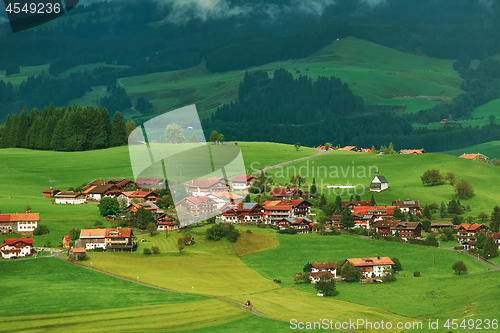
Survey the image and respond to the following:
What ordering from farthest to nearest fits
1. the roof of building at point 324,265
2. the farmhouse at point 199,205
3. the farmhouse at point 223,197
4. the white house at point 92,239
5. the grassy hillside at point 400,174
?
the grassy hillside at point 400,174 < the farmhouse at point 223,197 < the farmhouse at point 199,205 < the white house at point 92,239 < the roof of building at point 324,265

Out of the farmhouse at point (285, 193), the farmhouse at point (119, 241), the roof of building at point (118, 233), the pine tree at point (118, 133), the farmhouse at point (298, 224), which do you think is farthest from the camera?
the pine tree at point (118, 133)

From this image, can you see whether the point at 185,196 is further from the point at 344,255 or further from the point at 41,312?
the point at 41,312

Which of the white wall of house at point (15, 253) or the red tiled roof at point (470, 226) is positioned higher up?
the white wall of house at point (15, 253)

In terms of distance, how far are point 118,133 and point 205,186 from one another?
A: 160 ft

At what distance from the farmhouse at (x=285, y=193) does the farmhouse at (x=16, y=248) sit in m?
40.7

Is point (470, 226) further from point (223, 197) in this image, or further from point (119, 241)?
point (119, 241)

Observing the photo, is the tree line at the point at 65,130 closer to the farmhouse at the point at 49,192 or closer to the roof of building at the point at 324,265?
the farmhouse at the point at 49,192

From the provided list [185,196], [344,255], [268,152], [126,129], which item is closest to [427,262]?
[344,255]

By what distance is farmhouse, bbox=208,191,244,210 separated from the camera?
10031 cm

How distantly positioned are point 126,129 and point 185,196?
2288 inches

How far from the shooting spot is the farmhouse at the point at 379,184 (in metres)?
116

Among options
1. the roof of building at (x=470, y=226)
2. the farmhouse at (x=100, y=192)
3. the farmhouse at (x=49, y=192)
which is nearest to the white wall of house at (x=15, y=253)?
the farmhouse at (x=100, y=192)

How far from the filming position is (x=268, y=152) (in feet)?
508

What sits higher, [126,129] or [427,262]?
[126,129]
